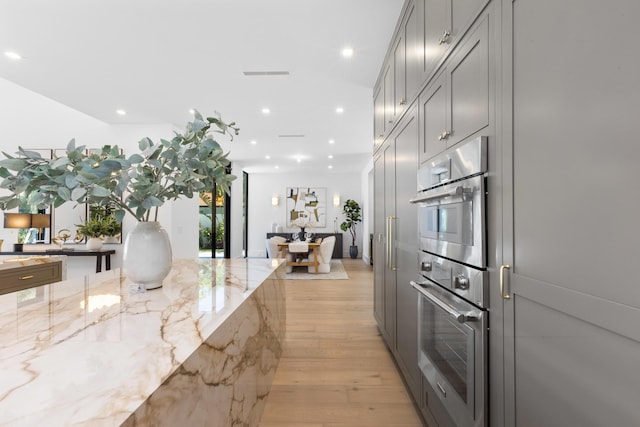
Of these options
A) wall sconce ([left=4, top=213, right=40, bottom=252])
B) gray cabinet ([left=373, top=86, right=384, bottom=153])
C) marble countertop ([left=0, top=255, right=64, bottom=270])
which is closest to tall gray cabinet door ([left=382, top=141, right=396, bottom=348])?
gray cabinet ([left=373, top=86, right=384, bottom=153])

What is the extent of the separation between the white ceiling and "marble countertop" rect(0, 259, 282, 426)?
2.18 meters

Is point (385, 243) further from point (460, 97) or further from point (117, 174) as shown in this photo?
point (117, 174)

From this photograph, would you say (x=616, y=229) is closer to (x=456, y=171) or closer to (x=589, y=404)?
(x=589, y=404)

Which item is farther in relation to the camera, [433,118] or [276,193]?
[276,193]

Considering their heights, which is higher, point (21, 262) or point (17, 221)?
point (17, 221)

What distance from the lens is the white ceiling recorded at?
8.12 ft

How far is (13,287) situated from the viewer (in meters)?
2.58

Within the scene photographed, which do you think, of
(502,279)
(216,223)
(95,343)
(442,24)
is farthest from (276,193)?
(95,343)

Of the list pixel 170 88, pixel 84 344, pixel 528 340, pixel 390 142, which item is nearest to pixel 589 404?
pixel 528 340

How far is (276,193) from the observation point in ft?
34.8

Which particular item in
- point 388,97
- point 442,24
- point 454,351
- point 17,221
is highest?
point 388,97

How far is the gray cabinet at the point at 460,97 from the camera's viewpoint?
122 cm

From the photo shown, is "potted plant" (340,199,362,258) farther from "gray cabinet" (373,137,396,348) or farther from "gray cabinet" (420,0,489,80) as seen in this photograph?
"gray cabinet" (420,0,489,80)

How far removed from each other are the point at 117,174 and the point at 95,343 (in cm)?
62
